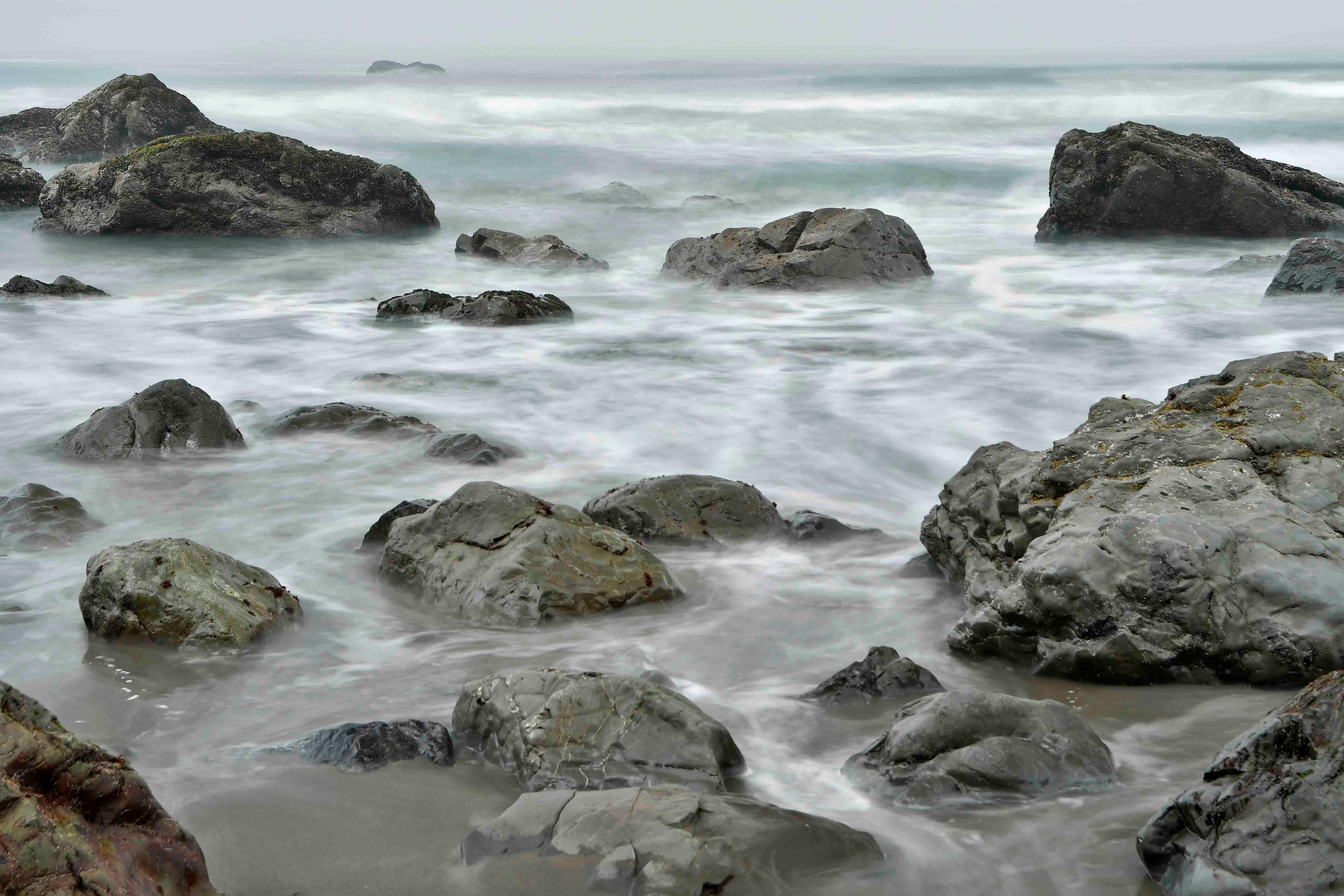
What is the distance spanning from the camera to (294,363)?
32.7 feet

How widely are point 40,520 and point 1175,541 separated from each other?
5.00 meters

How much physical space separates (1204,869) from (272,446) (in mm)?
6073

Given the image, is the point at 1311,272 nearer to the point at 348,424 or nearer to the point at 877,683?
the point at 348,424

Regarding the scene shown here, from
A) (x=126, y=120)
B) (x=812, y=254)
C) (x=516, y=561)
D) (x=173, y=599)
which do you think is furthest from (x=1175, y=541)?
(x=126, y=120)

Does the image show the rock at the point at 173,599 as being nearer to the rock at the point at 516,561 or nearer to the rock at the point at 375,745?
the rock at the point at 516,561

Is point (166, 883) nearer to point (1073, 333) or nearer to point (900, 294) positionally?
point (1073, 333)

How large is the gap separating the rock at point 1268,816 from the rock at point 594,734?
3.91 ft

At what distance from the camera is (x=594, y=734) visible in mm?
3383

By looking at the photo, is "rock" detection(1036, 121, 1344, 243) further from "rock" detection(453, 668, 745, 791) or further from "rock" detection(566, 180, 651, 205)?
"rock" detection(453, 668, 745, 791)

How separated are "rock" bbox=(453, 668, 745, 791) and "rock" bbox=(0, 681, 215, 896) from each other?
3.40 feet

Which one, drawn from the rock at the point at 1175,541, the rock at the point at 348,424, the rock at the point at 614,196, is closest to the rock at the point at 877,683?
the rock at the point at 1175,541

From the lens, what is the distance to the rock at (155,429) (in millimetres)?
6977

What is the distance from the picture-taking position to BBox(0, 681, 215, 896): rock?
6.86 ft

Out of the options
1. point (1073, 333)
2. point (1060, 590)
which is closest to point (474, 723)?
point (1060, 590)
